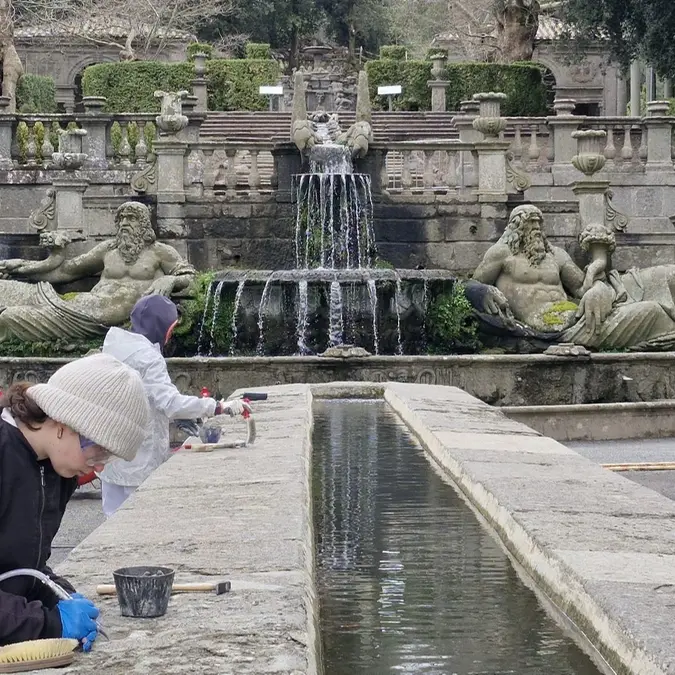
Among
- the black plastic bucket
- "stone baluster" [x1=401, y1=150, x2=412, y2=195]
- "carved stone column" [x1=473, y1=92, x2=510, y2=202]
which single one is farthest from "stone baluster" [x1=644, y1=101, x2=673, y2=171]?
the black plastic bucket

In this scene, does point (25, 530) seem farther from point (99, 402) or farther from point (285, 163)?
point (285, 163)

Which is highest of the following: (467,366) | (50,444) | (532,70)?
(532,70)

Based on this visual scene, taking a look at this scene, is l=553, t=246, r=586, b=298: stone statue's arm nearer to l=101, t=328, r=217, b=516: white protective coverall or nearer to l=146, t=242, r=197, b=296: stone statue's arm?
l=146, t=242, r=197, b=296: stone statue's arm

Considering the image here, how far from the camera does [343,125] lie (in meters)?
37.1

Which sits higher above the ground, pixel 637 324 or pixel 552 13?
pixel 552 13

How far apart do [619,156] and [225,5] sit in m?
26.0

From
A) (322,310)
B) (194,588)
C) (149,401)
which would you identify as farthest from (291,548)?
(322,310)

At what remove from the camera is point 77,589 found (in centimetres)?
458

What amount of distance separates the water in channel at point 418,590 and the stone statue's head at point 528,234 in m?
10.3

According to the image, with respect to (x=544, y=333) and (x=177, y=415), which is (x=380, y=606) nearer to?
(x=177, y=415)

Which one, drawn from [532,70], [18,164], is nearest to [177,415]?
[18,164]

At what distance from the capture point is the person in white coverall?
700cm

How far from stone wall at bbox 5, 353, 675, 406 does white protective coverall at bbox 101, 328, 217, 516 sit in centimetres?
808

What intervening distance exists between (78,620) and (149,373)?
3236 mm
